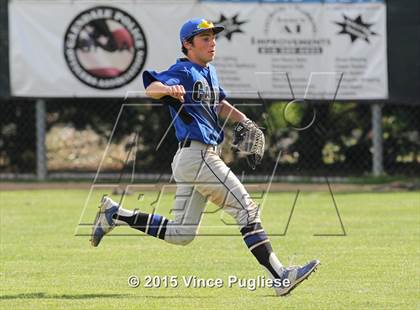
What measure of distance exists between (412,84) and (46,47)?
5499 mm

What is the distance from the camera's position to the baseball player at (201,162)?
693cm

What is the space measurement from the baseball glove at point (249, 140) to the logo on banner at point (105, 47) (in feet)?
25.9

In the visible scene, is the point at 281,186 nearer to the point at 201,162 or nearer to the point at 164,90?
the point at 201,162

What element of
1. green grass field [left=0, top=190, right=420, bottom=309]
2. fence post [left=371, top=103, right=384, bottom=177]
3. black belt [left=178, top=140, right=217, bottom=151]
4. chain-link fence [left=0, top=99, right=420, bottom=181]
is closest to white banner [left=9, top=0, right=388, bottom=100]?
fence post [left=371, top=103, right=384, bottom=177]

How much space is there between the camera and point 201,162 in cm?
713

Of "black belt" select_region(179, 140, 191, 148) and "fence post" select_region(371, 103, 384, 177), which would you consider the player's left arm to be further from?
"fence post" select_region(371, 103, 384, 177)

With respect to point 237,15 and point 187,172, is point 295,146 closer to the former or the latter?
point 237,15

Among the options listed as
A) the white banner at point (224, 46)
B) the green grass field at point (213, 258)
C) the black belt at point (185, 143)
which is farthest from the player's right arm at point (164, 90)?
the white banner at point (224, 46)

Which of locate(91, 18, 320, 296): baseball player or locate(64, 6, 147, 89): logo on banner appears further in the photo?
locate(64, 6, 147, 89): logo on banner

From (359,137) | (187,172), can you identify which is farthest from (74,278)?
(359,137)

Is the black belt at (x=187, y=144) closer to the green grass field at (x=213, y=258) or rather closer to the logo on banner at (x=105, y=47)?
the green grass field at (x=213, y=258)

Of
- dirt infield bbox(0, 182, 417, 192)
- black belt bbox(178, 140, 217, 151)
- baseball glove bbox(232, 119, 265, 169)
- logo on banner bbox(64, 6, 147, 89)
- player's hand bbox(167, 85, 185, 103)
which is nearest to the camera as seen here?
player's hand bbox(167, 85, 185, 103)

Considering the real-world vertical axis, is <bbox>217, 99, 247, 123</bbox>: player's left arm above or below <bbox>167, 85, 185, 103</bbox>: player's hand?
below

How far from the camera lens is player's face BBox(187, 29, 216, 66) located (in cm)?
719
